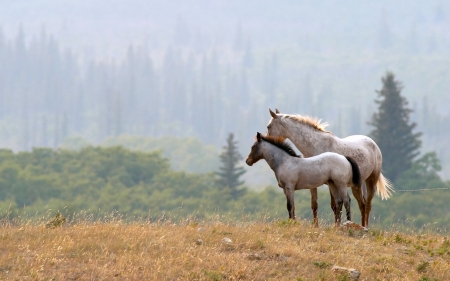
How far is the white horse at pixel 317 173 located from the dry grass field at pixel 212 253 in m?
0.88

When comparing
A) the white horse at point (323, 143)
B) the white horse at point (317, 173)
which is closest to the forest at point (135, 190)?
the white horse at point (323, 143)

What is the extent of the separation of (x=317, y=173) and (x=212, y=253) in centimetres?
381

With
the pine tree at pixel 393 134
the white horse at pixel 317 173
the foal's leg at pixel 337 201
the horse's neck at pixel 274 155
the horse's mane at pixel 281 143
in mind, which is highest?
the pine tree at pixel 393 134

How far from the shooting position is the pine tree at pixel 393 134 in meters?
95.0

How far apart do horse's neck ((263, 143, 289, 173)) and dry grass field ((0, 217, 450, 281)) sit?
1439mm

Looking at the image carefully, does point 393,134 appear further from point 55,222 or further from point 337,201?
point 55,222

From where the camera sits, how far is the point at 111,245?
1387 centimetres

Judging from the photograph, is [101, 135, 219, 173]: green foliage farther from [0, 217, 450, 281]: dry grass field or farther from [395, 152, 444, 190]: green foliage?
[0, 217, 450, 281]: dry grass field

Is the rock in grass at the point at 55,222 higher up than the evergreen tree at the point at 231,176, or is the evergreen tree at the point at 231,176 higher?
the evergreen tree at the point at 231,176

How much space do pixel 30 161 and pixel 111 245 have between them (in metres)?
84.4

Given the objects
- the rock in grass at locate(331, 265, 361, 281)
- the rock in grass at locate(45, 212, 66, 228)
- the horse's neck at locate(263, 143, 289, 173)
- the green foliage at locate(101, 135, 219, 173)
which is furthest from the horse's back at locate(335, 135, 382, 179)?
the green foliage at locate(101, 135, 219, 173)

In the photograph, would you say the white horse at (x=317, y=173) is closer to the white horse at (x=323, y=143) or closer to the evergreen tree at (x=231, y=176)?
the white horse at (x=323, y=143)

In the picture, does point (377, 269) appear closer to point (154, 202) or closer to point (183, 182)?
point (154, 202)

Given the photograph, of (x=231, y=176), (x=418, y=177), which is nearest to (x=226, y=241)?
(x=418, y=177)
